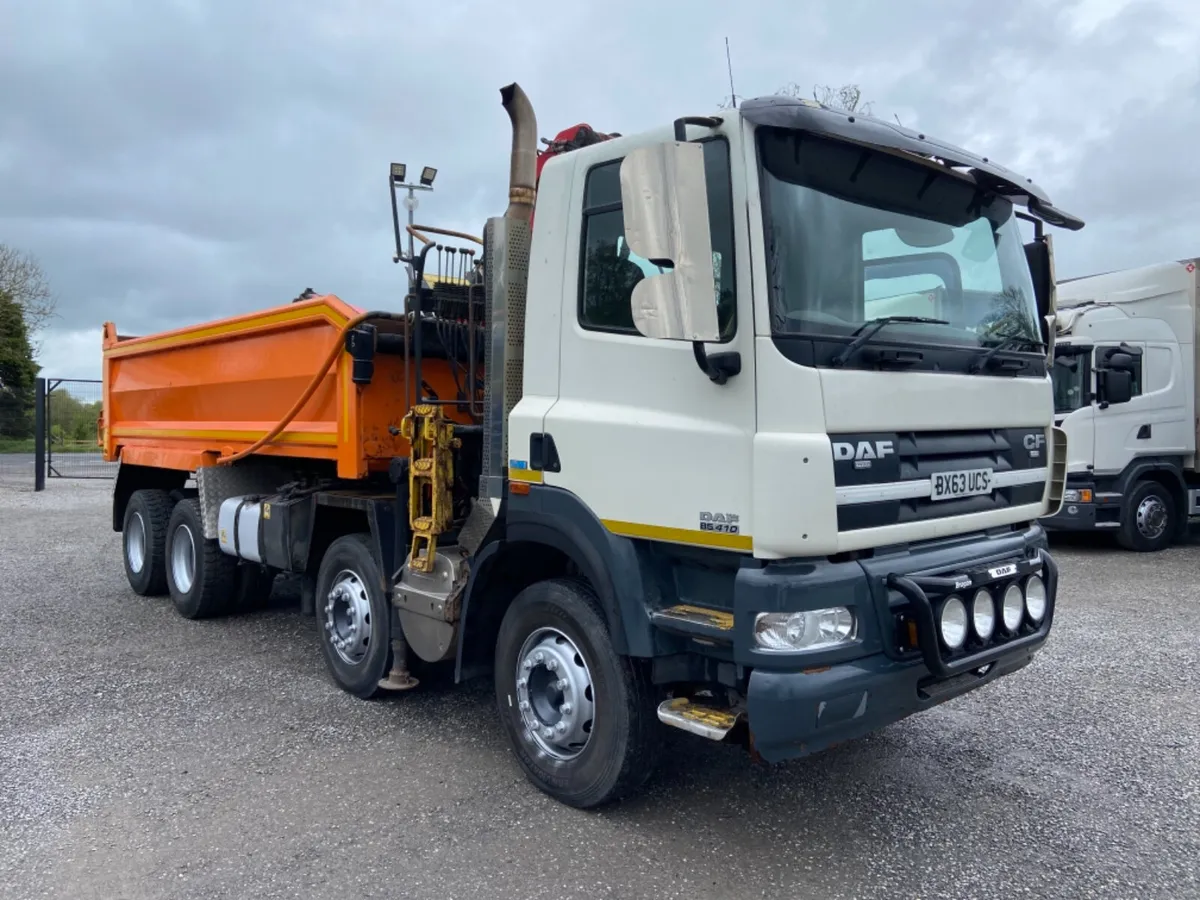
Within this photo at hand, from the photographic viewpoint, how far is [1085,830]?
375cm

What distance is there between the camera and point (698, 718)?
3.42 meters

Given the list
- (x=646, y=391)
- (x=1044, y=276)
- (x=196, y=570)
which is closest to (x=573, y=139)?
(x=646, y=391)

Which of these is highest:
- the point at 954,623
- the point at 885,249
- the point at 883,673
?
the point at 885,249

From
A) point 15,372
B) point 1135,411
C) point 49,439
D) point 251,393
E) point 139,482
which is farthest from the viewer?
point 15,372

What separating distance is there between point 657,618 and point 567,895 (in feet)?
3.29

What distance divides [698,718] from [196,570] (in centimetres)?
523

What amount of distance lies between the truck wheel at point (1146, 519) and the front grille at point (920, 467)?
26.1 feet

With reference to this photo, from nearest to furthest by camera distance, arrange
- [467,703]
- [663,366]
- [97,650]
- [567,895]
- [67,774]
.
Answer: [567,895], [663,366], [67,774], [467,703], [97,650]

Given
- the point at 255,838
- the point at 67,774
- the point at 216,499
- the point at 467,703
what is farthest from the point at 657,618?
the point at 216,499

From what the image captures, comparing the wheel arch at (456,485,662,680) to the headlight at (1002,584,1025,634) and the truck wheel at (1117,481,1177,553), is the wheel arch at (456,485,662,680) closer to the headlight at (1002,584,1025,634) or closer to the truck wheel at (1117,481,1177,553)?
the headlight at (1002,584,1025,634)

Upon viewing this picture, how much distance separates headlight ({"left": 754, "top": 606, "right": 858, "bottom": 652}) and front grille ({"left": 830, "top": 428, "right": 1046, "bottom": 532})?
12.6 inches

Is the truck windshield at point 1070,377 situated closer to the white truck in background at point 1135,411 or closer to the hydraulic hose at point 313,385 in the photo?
the white truck in background at point 1135,411

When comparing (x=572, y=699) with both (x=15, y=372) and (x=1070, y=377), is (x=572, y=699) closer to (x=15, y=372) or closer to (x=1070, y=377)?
(x=1070, y=377)

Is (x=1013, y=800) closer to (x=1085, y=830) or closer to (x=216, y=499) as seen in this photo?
(x=1085, y=830)
